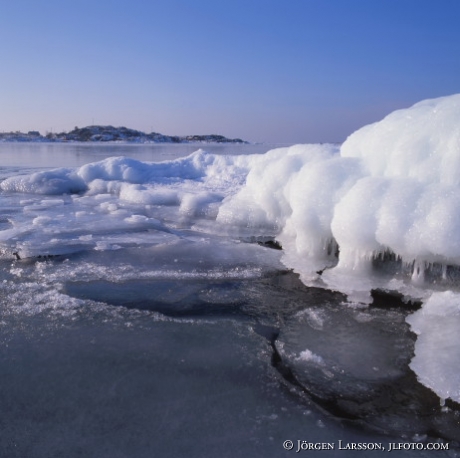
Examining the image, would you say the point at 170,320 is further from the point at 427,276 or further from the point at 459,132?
the point at 459,132

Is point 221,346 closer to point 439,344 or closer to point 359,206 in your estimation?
point 439,344

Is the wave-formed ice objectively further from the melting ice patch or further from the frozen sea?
the melting ice patch

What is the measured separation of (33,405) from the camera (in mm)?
2809

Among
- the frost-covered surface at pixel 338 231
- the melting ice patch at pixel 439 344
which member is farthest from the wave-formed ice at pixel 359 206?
the melting ice patch at pixel 439 344

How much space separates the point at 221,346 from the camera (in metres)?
3.60

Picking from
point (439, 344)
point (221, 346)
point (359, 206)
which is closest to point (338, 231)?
point (359, 206)

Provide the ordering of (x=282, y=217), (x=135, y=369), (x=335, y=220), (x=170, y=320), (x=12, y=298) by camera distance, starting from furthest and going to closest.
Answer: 1. (x=282, y=217)
2. (x=335, y=220)
3. (x=12, y=298)
4. (x=170, y=320)
5. (x=135, y=369)

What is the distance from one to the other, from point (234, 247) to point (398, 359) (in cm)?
379

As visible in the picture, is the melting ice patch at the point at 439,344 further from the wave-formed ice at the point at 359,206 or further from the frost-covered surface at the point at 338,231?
the wave-formed ice at the point at 359,206

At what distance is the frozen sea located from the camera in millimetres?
2561

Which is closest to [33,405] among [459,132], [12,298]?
[12,298]

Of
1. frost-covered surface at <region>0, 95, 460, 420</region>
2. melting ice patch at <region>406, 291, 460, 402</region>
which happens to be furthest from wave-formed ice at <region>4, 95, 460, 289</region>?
melting ice patch at <region>406, 291, 460, 402</region>

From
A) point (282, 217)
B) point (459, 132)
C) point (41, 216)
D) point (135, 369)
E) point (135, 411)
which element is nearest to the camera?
point (135, 411)

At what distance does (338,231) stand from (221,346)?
2.51m
